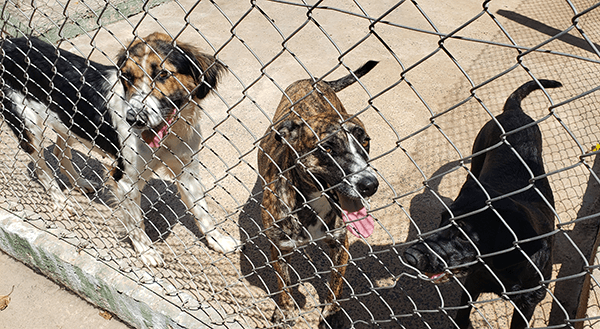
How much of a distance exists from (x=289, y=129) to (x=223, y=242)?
157cm

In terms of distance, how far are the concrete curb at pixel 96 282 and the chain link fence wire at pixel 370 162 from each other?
0.06 m

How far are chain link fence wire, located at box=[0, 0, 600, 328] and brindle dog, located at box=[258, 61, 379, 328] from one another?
0.46 feet

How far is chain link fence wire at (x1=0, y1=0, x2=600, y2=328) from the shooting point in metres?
2.55

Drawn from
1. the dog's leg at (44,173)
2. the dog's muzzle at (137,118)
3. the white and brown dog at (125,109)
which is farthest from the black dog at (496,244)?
the dog's leg at (44,173)

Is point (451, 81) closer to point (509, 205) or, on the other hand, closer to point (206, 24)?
point (509, 205)

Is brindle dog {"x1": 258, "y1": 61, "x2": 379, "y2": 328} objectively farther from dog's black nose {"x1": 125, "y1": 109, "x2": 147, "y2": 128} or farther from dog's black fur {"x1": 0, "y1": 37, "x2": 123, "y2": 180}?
dog's black fur {"x1": 0, "y1": 37, "x2": 123, "y2": 180}

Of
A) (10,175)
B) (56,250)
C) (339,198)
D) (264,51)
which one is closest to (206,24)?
(264,51)

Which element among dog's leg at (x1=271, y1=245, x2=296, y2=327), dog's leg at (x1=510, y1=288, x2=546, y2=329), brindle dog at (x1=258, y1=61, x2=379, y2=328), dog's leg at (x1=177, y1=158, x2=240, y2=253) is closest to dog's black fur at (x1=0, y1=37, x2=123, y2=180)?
dog's leg at (x1=177, y1=158, x2=240, y2=253)

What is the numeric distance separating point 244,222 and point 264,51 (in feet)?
10.4

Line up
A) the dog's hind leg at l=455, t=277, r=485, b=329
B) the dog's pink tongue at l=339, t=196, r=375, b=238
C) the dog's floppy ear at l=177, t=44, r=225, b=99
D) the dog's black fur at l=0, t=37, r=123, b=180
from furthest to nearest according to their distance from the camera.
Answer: the dog's black fur at l=0, t=37, r=123, b=180 → the dog's floppy ear at l=177, t=44, r=225, b=99 → the dog's hind leg at l=455, t=277, r=485, b=329 → the dog's pink tongue at l=339, t=196, r=375, b=238

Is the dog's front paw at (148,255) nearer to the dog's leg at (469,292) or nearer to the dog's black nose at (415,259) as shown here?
the dog's black nose at (415,259)

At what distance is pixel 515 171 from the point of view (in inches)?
110

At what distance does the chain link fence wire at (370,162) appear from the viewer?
8.38 feet

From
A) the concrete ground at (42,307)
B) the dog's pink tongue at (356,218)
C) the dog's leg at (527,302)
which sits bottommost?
the concrete ground at (42,307)
